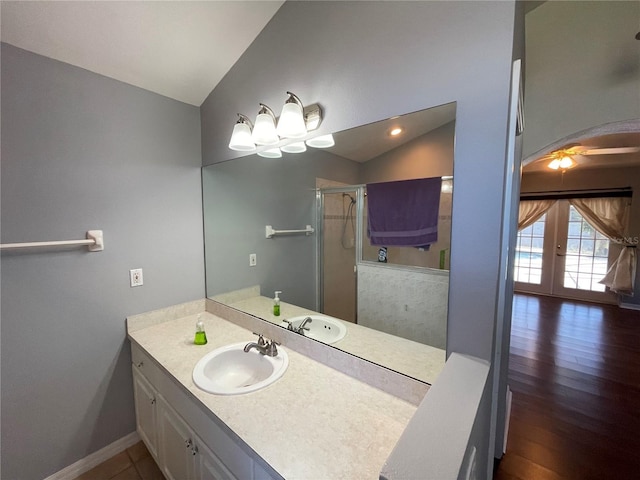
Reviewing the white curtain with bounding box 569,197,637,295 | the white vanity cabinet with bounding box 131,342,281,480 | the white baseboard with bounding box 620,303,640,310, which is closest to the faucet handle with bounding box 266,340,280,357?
the white vanity cabinet with bounding box 131,342,281,480

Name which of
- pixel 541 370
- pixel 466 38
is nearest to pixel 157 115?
pixel 466 38

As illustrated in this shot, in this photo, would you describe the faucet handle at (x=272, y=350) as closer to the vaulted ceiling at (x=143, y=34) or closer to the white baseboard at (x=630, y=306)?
the vaulted ceiling at (x=143, y=34)

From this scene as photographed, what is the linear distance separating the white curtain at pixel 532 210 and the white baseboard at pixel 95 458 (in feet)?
21.0

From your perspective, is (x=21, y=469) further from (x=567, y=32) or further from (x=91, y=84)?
(x=567, y=32)

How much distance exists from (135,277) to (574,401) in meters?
3.59

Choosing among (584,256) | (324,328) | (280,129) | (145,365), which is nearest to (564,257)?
(584,256)

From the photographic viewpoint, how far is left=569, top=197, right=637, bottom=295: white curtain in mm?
4484

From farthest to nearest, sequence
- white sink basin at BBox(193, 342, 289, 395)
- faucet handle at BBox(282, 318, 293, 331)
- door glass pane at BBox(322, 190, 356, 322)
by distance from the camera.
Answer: faucet handle at BBox(282, 318, 293, 331)
door glass pane at BBox(322, 190, 356, 322)
white sink basin at BBox(193, 342, 289, 395)

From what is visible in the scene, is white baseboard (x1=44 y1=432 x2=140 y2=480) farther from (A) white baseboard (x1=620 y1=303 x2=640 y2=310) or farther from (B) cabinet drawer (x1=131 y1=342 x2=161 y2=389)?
(A) white baseboard (x1=620 y1=303 x2=640 y2=310)

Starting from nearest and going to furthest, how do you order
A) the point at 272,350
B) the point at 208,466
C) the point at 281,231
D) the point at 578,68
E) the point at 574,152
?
the point at 208,466 → the point at 272,350 → the point at 578,68 → the point at 281,231 → the point at 574,152

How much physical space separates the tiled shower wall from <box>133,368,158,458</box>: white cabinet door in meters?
1.28

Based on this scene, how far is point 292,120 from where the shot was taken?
4.23 ft

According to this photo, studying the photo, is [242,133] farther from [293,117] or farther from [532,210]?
[532,210]

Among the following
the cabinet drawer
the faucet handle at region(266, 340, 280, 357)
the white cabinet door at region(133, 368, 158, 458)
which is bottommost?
the white cabinet door at region(133, 368, 158, 458)
